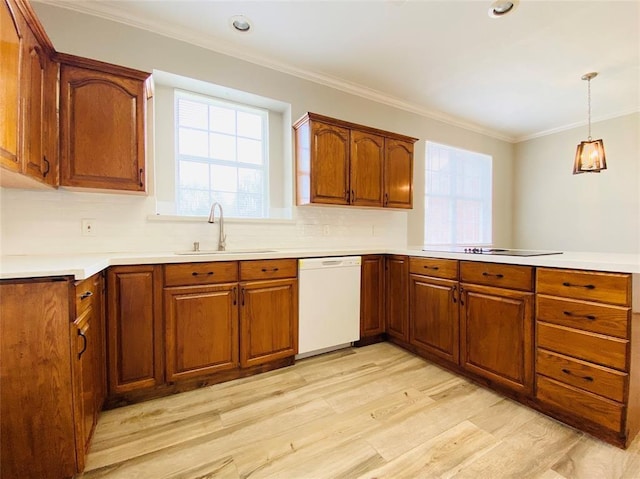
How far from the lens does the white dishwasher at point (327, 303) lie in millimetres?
2363

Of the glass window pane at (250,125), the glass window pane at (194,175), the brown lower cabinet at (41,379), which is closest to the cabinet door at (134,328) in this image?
the brown lower cabinet at (41,379)

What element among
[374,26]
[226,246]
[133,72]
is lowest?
[226,246]

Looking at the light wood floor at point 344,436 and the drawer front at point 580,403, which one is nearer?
the light wood floor at point 344,436

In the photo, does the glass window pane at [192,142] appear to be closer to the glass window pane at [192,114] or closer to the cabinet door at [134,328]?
the glass window pane at [192,114]

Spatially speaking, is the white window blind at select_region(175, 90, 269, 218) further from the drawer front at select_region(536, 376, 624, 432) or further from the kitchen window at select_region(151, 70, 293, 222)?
the drawer front at select_region(536, 376, 624, 432)

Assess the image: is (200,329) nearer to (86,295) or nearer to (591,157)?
(86,295)

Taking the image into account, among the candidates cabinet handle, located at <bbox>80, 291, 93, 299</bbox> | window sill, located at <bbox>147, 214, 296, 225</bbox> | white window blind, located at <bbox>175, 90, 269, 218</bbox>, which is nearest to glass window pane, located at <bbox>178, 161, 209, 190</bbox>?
white window blind, located at <bbox>175, 90, 269, 218</bbox>

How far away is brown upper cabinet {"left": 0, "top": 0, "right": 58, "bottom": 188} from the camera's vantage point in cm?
131

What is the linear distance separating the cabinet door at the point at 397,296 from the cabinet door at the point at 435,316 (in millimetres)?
63

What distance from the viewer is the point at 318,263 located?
240cm

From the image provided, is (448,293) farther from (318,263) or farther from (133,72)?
(133,72)

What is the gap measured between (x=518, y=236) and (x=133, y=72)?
543cm

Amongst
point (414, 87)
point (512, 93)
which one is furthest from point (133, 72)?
point (512, 93)

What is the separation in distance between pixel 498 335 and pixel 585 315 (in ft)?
1.68
